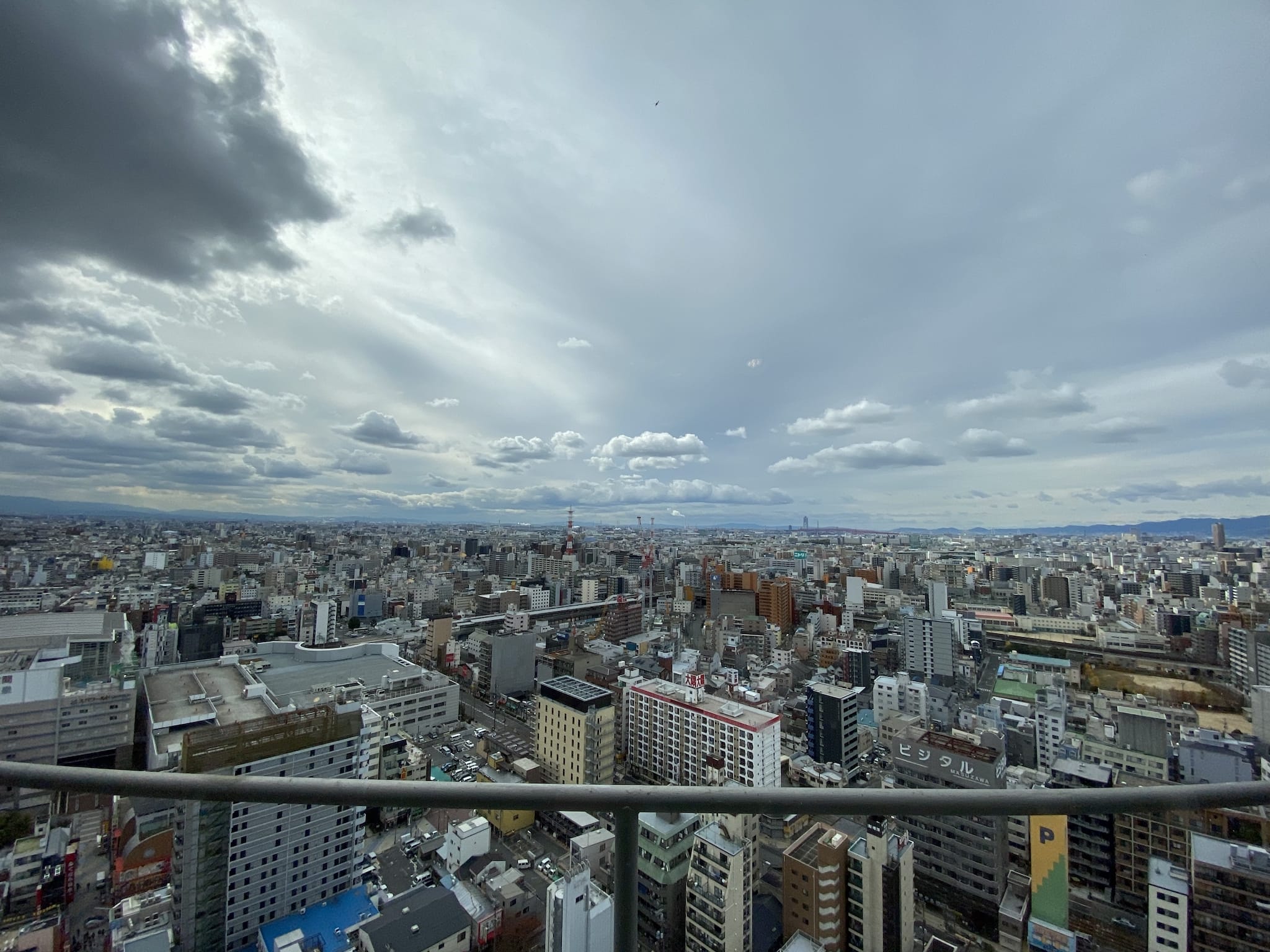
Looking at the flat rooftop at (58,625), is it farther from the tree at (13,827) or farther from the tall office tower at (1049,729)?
the tall office tower at (1049,729)

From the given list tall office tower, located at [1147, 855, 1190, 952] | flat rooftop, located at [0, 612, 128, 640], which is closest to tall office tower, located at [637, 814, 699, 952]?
tall office tower, located at [1147, 855, 1190, 952]

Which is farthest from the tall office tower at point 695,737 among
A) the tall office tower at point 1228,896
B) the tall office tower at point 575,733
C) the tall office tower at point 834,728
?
the tall office tower at point 1228,896

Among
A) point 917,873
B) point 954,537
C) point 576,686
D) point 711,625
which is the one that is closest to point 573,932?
point 917,873

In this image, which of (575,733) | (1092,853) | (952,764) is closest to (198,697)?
(575,733)

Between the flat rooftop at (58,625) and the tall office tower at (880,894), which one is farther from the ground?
the flat rooftop at (58,625)

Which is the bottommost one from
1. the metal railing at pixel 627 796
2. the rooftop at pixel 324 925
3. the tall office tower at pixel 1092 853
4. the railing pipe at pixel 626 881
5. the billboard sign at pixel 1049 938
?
the billboard sign at pixel 1049 938

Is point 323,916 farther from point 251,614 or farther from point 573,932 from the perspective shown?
point 251,614

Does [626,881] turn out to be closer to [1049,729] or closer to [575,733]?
[575,733]
